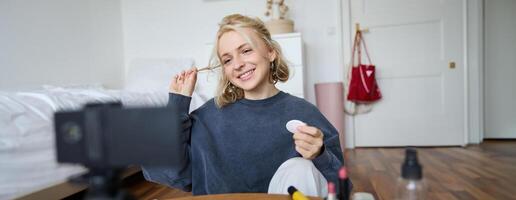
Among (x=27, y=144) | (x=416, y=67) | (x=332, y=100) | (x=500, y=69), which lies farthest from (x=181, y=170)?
(x=500, y=69)

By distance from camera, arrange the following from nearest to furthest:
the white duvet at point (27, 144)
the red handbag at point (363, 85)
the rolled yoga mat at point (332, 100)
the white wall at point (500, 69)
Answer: the white duvet at point (27, 144), the rolled yoga mat at point (332, 100), the red handbag at point (363, 85), the white wall at point (500, 69)

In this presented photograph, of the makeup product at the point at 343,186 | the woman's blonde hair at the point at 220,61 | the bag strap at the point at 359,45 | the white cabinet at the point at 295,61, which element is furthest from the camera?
the bag strap at the point at 359,45

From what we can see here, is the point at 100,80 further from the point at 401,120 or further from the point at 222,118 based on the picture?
the point at 401,120

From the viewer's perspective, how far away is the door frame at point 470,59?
256 cm

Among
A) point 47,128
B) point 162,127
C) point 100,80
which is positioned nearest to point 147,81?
point 100,80

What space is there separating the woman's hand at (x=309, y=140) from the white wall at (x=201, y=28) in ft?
7.12

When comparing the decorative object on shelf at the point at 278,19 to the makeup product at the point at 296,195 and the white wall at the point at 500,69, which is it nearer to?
the white wall at the point at 500,69

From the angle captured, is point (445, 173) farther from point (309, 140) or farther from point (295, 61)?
point (309, 140)

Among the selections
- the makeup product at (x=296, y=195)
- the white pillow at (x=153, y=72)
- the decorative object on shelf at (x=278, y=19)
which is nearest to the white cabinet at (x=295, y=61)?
the decorative object on shelf at (x=278, y=19)

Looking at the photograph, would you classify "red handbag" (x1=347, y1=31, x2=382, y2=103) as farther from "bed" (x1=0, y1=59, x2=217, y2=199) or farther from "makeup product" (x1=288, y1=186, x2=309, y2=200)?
"makeup product" (x1=288, y1=186, x2=309, y2=200)

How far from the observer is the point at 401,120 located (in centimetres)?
265

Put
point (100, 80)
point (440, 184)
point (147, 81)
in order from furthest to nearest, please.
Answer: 1. point (100, 80)
2. point (147, 81)
3. point (440, 184)

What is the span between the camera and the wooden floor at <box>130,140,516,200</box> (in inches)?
57.6

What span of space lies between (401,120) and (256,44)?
2200mm
